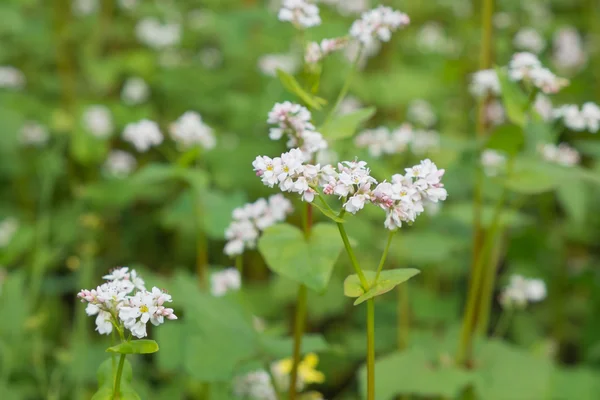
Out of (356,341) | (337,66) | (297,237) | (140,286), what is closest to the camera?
(140,286)

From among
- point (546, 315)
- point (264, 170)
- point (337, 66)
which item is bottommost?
point (264, 170)

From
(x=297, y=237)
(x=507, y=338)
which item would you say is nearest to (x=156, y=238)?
(x=507, y=338)

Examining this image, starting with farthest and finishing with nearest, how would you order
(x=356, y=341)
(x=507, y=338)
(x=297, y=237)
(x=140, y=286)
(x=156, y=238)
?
(x=156, y=238) → (x=507, y=338) → (x=356, y=341) → (x=297, y=237) → (x=140, y=286)

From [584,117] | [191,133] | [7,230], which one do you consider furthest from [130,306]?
[7,230]

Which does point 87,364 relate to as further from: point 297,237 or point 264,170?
point 264,170

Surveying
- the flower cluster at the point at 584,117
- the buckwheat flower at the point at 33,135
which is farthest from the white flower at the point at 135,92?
the flower cluster at the point at 584,117

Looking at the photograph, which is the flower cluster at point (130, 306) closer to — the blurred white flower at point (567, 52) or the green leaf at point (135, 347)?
the green leaf at point (135, 347)

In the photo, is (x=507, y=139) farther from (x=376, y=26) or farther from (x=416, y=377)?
(x=416, y=377)
